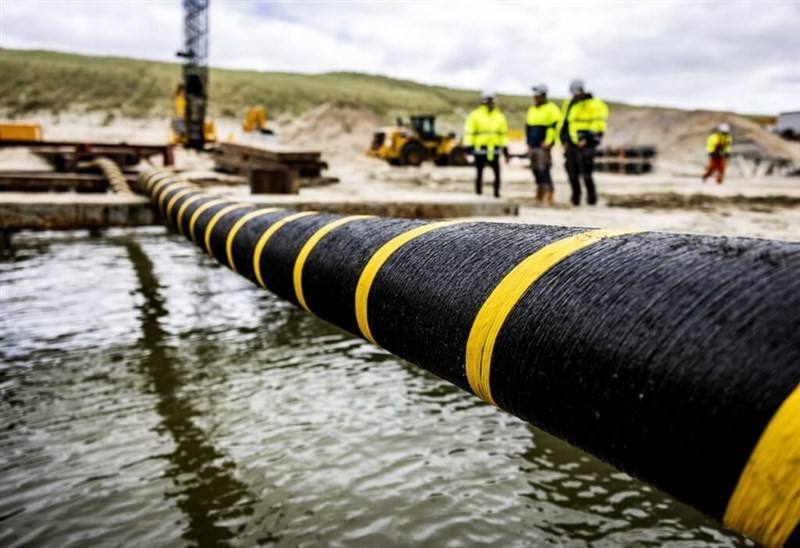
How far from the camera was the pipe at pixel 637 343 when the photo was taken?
66 centimetres

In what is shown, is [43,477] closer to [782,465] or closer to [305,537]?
[305,537]

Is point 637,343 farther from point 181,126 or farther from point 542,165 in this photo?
point 181,126

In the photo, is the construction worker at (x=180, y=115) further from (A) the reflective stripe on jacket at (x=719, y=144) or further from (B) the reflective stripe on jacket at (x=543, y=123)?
(B) the reflective stripe on jacket at (x=543, y=123)

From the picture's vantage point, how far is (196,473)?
2.31m

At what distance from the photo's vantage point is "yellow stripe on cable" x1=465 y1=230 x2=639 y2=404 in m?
1.01

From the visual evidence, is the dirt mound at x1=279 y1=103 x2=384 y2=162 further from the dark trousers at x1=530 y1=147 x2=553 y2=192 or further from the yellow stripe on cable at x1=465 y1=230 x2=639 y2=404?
the yellow stripe on cable at x1=465 y1=230 x2=639 y2=404

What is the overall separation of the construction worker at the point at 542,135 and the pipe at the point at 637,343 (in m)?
7.53

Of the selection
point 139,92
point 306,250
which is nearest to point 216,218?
point 306,250

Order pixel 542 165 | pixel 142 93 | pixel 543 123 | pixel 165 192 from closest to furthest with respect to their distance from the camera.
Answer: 1. pixel 165 192
2. pixel 543 123
3. pixel 542 165
4. pixel 142 93

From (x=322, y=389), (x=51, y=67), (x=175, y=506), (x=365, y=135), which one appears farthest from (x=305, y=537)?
(x=51, y=67)

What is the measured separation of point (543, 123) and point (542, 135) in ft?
0.54

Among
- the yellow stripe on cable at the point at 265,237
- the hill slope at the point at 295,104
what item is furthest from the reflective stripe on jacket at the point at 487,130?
the hill slope at the point at 295,104

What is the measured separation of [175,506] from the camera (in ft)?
6.85

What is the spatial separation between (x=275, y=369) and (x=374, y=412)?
74 centimetres
